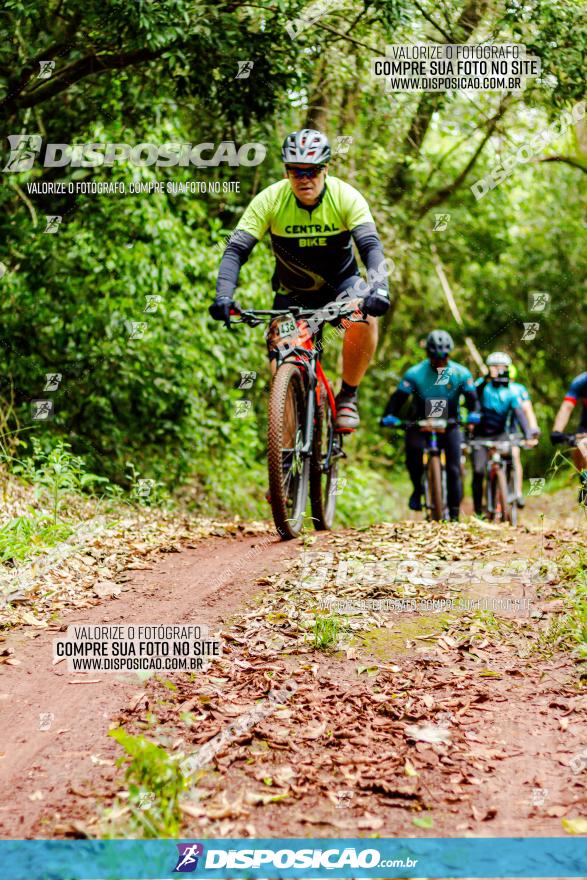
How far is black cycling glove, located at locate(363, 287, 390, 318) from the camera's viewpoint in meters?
6.09

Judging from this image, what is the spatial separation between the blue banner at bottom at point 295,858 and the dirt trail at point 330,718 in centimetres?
5

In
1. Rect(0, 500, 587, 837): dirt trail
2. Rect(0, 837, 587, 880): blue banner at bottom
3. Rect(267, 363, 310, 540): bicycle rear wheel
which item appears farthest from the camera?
Rect(267, 363, 310, 540): bicycle rear wheel

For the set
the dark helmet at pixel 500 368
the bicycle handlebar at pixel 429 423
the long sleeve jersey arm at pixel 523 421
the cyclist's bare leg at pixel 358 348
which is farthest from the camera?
the dark helmet at pixel 500 368

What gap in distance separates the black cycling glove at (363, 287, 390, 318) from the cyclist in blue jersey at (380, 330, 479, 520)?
340 centimetres

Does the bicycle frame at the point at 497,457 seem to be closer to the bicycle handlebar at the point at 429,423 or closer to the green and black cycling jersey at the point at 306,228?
the bicycle handlebar at the point at 429,423

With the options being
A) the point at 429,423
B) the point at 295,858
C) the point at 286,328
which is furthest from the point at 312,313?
the point at 295,858

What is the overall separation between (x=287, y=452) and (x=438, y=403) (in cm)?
357

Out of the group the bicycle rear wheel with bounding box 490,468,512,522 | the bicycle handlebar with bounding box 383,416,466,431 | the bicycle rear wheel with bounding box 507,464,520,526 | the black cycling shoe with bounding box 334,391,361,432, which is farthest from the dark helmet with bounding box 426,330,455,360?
the black cycling shoe with bounding box 334,391,361,432

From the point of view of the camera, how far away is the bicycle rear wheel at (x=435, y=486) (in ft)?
30.2

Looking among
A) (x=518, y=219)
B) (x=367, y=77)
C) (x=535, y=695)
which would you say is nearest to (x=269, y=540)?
(x=535, y=695)

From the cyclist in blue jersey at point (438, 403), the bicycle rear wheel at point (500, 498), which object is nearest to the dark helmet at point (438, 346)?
the cyclist in blue jersey at point (438, 403)

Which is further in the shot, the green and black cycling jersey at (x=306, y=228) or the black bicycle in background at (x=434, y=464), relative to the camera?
the black bicycle in background at (x=434, y=464)

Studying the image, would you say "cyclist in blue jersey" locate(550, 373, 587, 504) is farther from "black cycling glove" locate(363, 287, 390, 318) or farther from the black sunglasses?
the black sunglasses

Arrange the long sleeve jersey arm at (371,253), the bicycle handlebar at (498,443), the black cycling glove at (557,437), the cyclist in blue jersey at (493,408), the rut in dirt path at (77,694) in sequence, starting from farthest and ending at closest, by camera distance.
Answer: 1. the cyclist in blue jersey at (493,408)
2. the bicycle handlebar at (498,443)
3. the black cycling glove at (557,437)
4. the long sleeve jersey arm at (371,253)
5. the rut in dirt path at (77,694)
